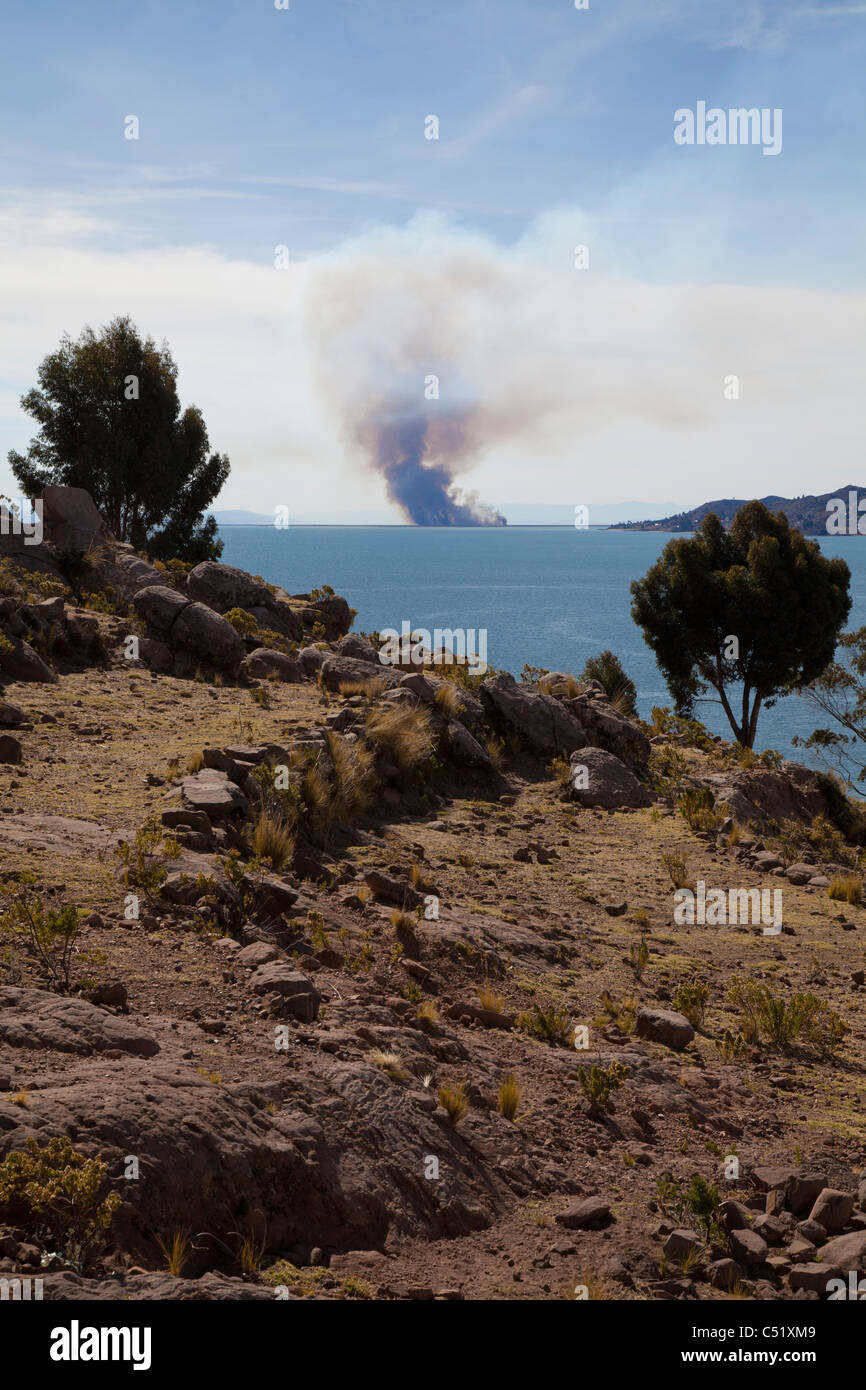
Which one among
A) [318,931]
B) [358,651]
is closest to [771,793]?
[358,651]

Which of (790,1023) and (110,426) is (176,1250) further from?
(110,426)

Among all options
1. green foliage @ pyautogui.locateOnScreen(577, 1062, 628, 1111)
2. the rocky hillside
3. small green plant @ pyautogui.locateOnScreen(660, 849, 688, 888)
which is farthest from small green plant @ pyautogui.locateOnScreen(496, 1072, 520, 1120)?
small green plant @ pyautogui.locateOnScreen(660, 849, 688, 888)

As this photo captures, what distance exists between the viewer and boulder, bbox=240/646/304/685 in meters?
19.4

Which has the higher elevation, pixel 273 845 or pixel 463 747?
pixel 463 747

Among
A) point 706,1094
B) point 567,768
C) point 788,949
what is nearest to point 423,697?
point 567,768

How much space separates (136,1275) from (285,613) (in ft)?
68.2

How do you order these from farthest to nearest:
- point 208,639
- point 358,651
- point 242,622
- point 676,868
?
point 242,622
point 358,651
point 208,639
point 676,868

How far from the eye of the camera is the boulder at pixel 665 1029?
8.96 m

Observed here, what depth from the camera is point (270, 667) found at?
64.4ft

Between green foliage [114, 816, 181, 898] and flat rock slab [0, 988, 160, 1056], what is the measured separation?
2.17 meters

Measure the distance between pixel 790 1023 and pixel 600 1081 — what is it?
2996mm

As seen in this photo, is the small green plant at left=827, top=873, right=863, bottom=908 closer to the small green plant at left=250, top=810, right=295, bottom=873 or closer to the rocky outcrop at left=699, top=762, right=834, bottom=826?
the rocky outcrop at left=699, top=762, right=834, bottom=826

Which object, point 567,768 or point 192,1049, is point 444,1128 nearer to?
point 192,1049
